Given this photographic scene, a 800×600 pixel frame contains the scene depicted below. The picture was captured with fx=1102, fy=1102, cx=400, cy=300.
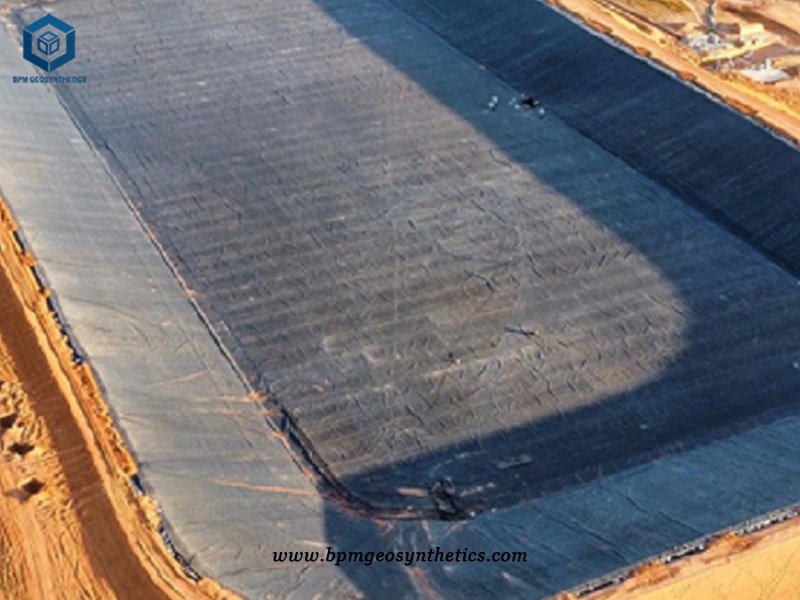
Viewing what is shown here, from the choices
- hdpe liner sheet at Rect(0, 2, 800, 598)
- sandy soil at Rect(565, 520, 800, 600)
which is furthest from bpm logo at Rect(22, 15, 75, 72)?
sandy soil at Rect(565, 520, 800, 600)

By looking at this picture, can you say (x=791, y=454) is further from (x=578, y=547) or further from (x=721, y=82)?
(x=721, y=82)

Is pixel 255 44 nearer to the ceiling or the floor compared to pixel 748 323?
nearer to the ceiling

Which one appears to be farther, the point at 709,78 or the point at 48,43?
the point at 48,43

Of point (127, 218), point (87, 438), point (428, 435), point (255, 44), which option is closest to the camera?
point (87, 438)

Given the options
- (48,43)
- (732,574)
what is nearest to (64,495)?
(732,574)

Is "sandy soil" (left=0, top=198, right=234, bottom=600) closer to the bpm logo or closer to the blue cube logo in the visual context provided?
the bpm logo

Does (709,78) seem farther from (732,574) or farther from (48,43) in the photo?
(48,43)

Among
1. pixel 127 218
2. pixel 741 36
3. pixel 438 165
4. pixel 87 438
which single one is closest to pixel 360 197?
pixel 438 165
